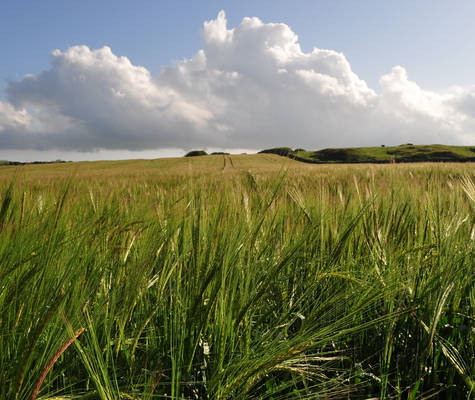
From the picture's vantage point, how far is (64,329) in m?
0.58

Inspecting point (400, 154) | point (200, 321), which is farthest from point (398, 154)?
point (200, 321)

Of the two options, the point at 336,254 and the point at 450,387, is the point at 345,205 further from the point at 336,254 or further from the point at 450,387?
the point at 450,387

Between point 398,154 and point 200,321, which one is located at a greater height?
point 398,154

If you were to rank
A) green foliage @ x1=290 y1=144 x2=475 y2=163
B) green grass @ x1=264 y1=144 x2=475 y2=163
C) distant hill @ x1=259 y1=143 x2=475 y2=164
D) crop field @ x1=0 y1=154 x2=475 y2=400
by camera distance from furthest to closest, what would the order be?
1. green grass @ x1=264 y1=144 x2=475 y2=163
2. green foliage @ x1=290 y1=144 x2=475 y2=163
3. distant hill @ x1=259 y1=143 x2=475 y2=164
4. crop field @ x1=0 y1=154 x2=475 y2=400

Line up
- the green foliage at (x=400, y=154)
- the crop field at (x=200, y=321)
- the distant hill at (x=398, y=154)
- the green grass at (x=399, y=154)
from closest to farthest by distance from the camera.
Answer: the crop field at (x=200, y=321), the distant hill at (x=398, y=154), the green foliage at (x=400, y=154), the green grass at (x=399, y=154)

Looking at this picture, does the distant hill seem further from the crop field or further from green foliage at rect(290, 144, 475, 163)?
the crop field

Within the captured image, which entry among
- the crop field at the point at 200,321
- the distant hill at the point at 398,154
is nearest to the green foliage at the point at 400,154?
the distant hill at the point at 398,154

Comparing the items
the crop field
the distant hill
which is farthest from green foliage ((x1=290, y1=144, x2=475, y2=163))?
the crop field

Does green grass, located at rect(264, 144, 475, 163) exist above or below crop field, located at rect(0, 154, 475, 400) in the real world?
above

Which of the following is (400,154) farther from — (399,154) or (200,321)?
(200,321)

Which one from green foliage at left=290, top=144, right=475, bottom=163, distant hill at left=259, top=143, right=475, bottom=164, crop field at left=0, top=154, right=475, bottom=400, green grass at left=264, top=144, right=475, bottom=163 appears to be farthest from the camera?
green grass at left=264, top=144, right=475, bottom=163

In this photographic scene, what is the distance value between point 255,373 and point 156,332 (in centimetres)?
32

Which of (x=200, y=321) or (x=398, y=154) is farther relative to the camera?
(x=398, y=154)

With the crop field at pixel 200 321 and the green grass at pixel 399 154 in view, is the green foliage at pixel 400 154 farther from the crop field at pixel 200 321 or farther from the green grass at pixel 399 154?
the crop field at pixel 200 321
